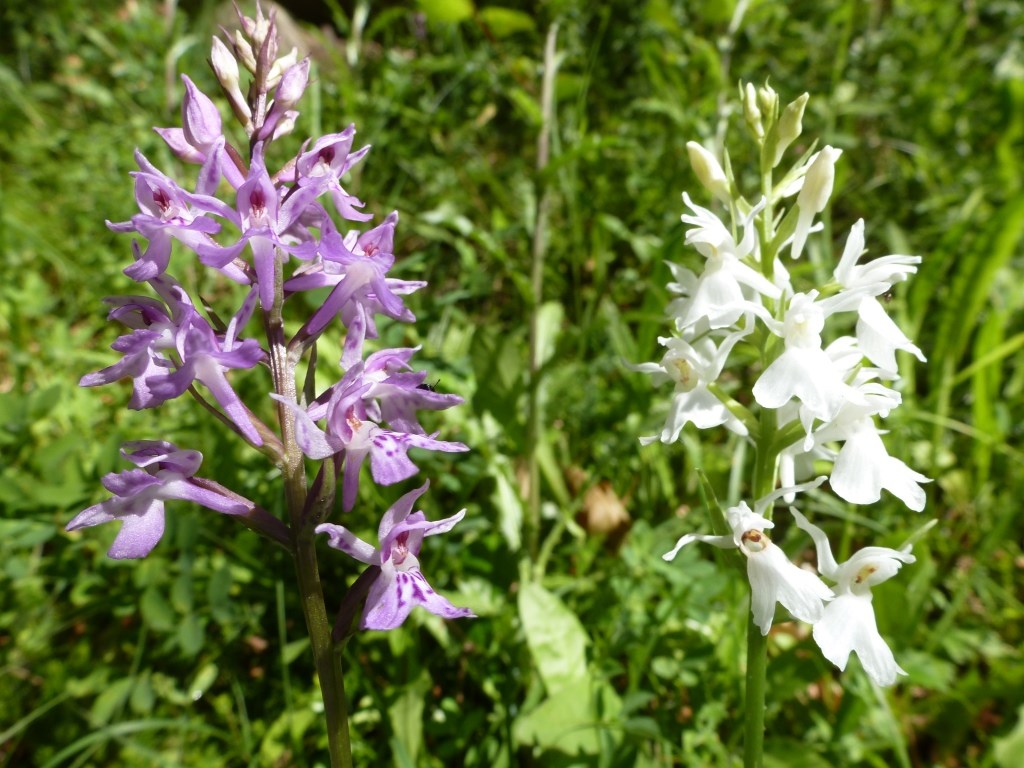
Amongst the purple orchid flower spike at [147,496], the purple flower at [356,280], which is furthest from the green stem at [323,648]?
the purple flower at [356,280]

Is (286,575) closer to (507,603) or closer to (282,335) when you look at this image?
(507,603)

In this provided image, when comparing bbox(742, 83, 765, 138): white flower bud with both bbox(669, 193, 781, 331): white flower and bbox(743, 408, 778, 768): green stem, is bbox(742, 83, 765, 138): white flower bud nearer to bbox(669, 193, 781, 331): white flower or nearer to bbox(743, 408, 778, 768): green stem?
bbox(669, 193, 781, 331): white flower

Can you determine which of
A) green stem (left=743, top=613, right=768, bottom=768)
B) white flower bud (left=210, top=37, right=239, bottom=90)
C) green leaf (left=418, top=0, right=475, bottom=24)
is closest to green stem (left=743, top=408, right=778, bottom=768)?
green stem (left=743, top=613, right=768, bottom=768)

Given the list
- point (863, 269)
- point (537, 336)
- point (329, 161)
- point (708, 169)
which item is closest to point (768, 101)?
point (708, 169)

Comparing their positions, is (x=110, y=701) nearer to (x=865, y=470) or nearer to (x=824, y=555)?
(x=824, y=555)

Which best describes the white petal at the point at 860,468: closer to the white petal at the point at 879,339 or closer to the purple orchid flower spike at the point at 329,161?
the white petal at the point at 879,339
